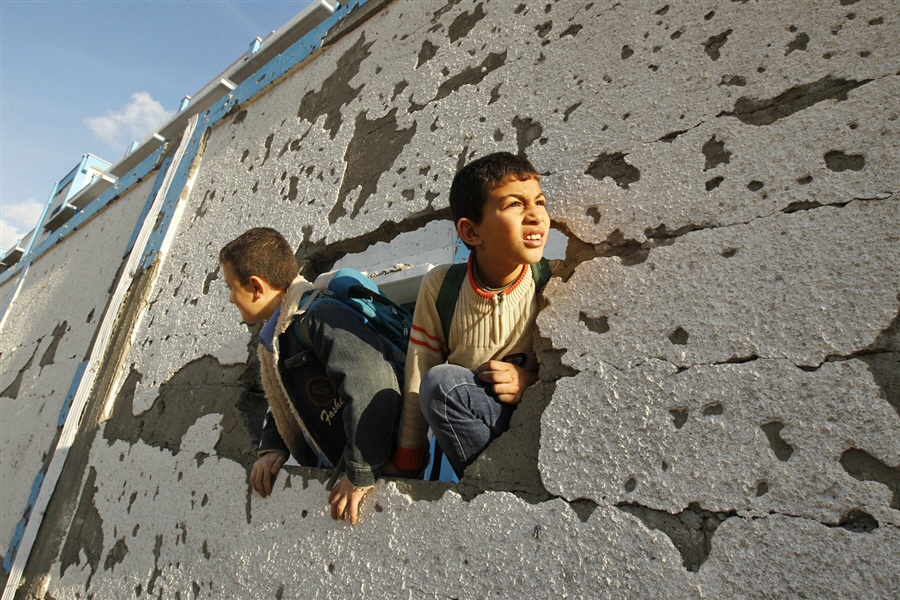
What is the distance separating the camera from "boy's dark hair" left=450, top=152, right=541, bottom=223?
1479 millimetres

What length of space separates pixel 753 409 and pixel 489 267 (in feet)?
2.21

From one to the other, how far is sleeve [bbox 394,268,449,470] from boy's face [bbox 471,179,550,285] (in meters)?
0.18

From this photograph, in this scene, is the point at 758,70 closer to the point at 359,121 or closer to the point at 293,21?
the point at 359,121

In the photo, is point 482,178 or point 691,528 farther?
point 482,178

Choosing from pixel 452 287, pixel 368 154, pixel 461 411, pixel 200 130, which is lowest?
pixel 461 411

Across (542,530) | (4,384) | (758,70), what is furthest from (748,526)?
(4,384)

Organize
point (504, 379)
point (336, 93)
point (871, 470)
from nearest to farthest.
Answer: point (871, 470) → point (504, 379) → point (336, 93)

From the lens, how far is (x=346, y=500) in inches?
64.4

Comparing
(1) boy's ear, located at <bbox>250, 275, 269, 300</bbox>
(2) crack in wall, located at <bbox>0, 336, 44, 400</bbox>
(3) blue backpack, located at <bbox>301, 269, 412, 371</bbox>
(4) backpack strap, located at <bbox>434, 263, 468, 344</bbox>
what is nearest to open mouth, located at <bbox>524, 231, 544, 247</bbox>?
(4) backpack strap, located at <bbox>434, 263, 468, 344</bbox>

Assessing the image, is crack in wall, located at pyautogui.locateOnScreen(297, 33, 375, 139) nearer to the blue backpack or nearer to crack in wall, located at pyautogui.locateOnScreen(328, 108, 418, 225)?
crack in wall, located at pyautogui.locateOnScreen(328, 108, 418, 225)

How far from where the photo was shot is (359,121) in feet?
8.27

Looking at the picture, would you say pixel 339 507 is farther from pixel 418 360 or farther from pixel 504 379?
pixel 504 379

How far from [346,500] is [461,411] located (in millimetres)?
477

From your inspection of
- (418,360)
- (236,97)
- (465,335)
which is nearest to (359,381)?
(418,360)
